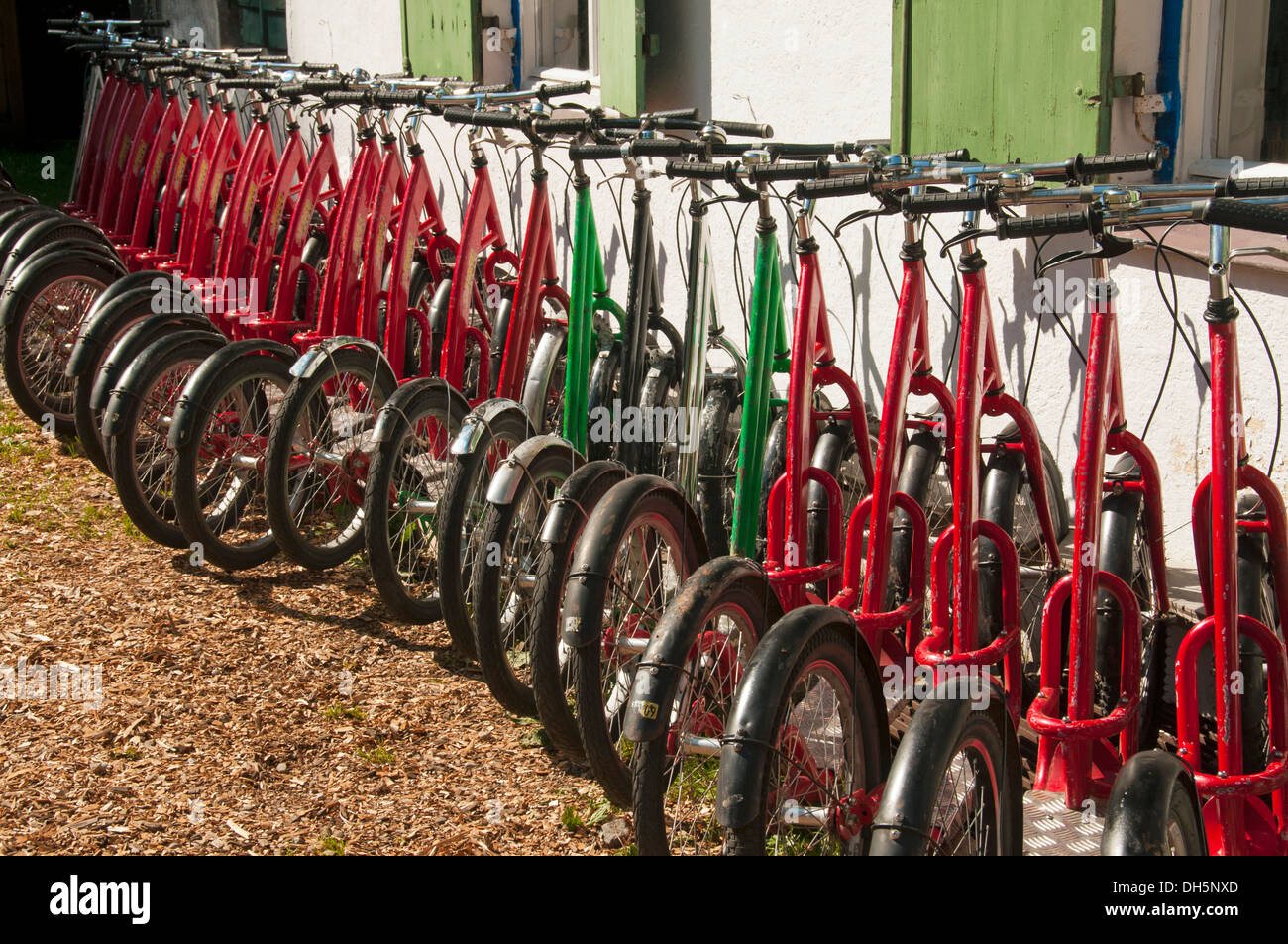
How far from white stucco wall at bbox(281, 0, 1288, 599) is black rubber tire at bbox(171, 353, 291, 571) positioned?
1565mm

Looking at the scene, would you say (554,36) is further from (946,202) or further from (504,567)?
(946,202)

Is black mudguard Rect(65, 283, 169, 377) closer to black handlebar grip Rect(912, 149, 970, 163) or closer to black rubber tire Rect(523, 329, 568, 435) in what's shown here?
black rubber tire Rect(523, 329, 568, 435)

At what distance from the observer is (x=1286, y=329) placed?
3.71 meters

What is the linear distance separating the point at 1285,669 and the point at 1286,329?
1.14 meters

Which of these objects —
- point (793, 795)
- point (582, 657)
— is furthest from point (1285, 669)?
point (582, 657)

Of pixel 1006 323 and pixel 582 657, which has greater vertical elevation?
pixel 1006 323

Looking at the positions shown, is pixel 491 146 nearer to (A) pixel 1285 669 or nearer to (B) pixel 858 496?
(B) pixel 858 496

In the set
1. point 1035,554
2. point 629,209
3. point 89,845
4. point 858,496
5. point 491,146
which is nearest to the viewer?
point 89,845

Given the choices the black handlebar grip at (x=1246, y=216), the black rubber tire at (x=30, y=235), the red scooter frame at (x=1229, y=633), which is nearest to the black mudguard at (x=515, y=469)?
the red scooter frame at (x=1229, y=633)

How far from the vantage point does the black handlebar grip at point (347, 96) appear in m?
5.80

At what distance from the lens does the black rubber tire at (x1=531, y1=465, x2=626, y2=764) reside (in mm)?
3532

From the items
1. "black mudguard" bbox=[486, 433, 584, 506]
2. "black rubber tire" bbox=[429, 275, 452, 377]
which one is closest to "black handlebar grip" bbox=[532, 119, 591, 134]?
"black mudguard" bbox=[486, 433, 584, 506]
